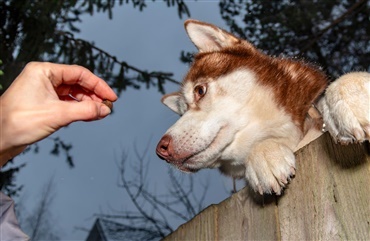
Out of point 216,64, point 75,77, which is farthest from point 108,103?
point 216,64

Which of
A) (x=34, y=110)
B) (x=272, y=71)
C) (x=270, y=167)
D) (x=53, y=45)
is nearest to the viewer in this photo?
(x=34, y=110)

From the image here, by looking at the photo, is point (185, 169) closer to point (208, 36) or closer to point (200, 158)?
point (200, 158)

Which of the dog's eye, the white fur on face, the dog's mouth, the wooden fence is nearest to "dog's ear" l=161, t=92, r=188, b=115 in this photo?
the dog's eye

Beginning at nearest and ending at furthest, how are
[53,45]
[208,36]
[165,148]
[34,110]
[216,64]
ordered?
[34,110], [165,148], [216,64], [208,36], [53,45]

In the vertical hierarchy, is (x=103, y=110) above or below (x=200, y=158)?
above

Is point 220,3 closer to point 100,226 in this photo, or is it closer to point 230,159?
point 100,226

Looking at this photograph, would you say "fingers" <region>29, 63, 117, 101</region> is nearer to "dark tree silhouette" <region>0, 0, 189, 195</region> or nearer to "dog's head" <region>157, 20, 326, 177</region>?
"dog's head" <region>157, 20, 326, 177</region>

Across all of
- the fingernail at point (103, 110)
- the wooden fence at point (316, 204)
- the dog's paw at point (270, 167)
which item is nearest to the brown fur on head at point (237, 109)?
the dog's paw at point (270, 167)
